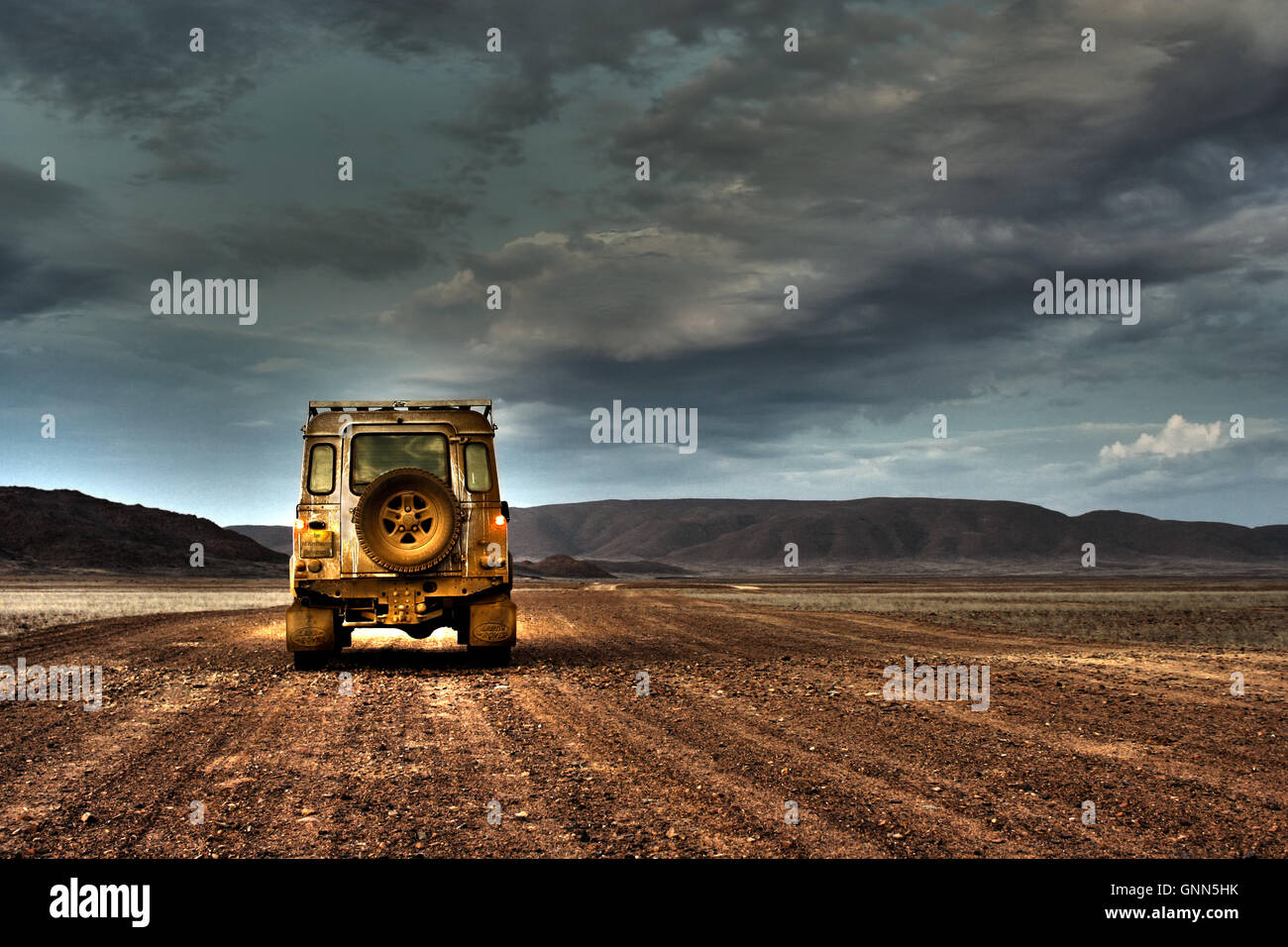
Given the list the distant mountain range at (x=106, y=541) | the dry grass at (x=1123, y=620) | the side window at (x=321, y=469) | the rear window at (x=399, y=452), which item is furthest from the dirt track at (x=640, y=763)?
the distant mountain range at (x=106, y=541)

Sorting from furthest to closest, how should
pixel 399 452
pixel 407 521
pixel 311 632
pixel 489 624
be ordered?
pixel 399 452 → pixel 489 624 → pixel 311 632 → pixel 407 521

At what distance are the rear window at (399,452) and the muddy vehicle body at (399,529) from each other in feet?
0.05

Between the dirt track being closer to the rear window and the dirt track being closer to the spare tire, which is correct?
the spare tire

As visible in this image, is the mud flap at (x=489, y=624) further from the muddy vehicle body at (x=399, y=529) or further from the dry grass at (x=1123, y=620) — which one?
the dry grass at (x=1123, y=620)

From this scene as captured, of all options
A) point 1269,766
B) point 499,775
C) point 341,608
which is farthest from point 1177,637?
point 499,775

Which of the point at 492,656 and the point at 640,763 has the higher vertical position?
the point at 640,763

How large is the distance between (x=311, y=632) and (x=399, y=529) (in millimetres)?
2128

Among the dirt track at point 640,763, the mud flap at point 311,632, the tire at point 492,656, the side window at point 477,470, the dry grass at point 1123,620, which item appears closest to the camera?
the dirt track at point 640,763

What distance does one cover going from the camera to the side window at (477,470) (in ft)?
49.8

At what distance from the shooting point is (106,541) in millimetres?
120875

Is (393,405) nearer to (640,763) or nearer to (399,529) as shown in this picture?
(399,529)

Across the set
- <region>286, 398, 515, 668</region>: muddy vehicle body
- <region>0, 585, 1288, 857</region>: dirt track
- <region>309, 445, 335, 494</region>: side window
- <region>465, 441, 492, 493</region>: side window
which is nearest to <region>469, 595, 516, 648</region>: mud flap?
<region>286, 398, 515, 668</region>: muddy vehicle body

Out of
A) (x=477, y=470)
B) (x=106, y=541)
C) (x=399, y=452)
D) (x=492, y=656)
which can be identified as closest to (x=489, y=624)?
(x=492, y=656)
